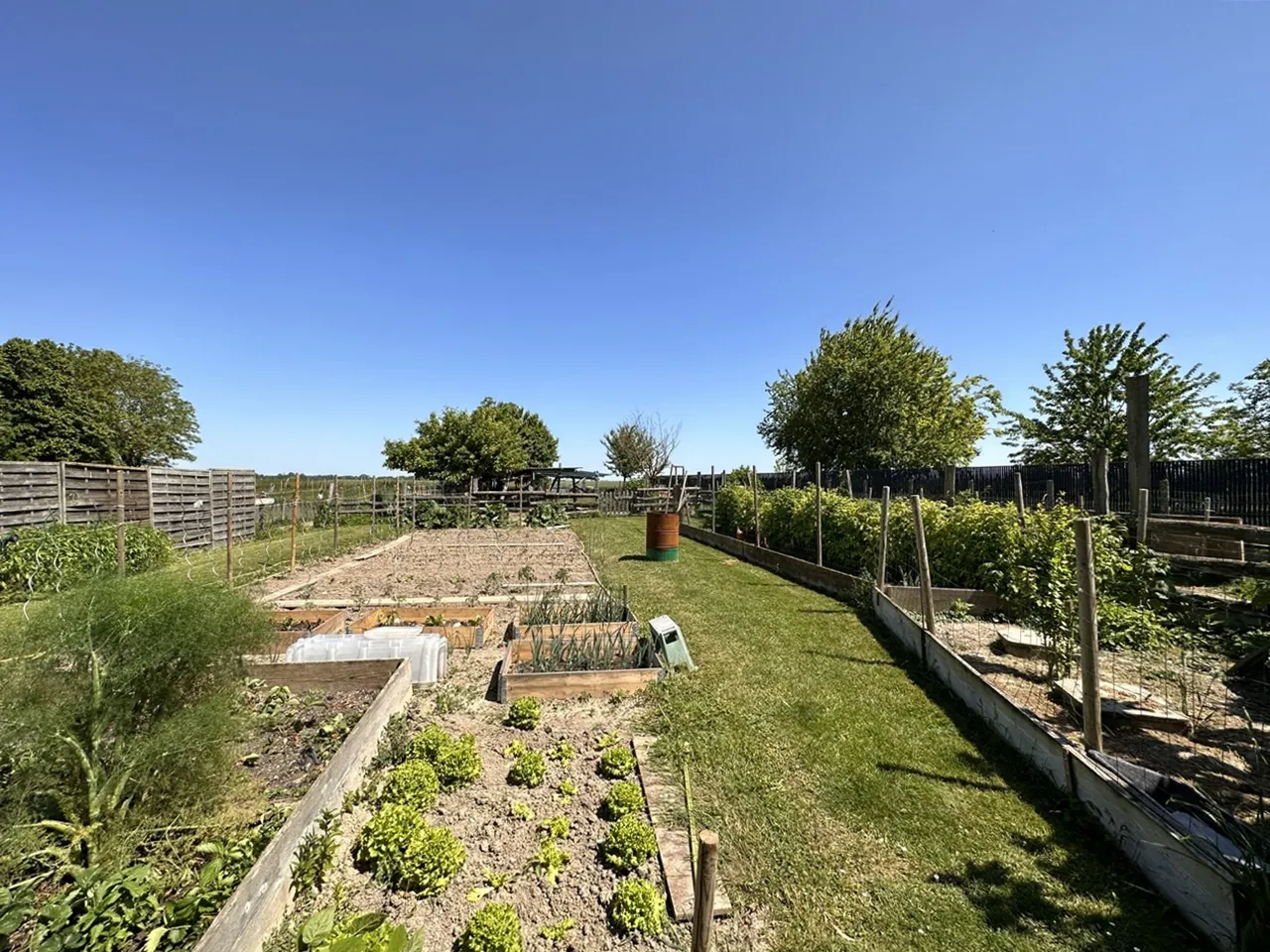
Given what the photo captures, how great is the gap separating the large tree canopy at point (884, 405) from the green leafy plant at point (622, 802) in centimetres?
2089

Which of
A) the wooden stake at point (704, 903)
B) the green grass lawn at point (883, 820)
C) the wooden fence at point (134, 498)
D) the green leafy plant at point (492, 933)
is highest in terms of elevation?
the wooden fence at point (134, 498)

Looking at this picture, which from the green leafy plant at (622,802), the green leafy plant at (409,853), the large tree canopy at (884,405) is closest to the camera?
the green leafy plant at (409,853)

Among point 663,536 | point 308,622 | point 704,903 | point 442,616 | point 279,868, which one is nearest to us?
point 704,903

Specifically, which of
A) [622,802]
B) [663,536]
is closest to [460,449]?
[663,536]

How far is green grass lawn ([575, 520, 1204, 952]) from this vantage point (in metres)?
2.17

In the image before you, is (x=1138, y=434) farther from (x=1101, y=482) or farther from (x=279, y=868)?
(x=279, y=868)

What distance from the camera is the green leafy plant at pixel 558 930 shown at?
6.82ft

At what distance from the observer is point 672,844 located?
2604 mm

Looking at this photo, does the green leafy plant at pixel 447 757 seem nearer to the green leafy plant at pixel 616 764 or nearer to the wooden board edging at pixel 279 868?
the wooden board edging at pixel 279 868

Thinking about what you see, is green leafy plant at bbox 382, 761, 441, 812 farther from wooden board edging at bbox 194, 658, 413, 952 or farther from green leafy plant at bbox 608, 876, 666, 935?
green leafy plant at bbox 608, 876, 666, 935

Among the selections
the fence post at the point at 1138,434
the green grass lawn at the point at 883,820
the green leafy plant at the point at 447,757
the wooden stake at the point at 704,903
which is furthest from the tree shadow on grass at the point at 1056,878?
the fence post at the point at 1138,434

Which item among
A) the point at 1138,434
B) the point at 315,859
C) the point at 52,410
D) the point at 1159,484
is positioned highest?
the point at 52,410

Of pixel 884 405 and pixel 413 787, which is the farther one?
pixel 884 405

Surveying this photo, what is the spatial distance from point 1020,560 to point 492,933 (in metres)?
5.44
